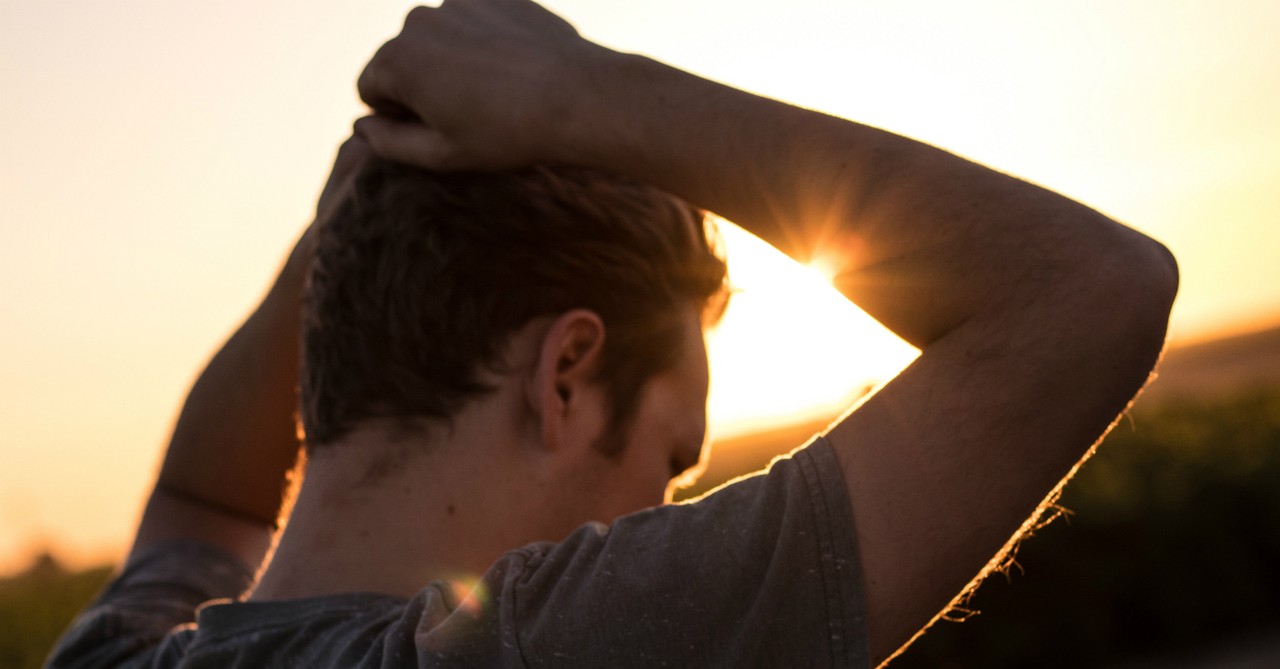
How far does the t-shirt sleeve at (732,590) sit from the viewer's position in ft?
4.90

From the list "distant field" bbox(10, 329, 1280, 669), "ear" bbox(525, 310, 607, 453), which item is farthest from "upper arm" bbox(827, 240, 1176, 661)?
"distant field" bbox(10, 329, 1280, 669)

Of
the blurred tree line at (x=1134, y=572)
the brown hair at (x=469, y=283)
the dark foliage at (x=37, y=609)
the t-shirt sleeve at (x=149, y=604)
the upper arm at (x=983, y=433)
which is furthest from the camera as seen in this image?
the blurred tree line at (x=1134, y=572)

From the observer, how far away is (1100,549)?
1069 centimetres

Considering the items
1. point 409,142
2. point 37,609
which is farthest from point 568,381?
point 37,609

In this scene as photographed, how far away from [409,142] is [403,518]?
1.97 ft

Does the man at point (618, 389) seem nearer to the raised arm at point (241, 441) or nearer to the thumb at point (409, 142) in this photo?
the thumb at point (409, 142)

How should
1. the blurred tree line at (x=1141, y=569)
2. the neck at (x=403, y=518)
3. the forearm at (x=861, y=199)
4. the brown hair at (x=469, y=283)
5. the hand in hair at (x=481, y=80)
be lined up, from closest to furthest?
the forearm at (x=861, y=199), the hand in hair at (x=481, y=80), the neck at (x=403, y=518), the brown hair at (x=469, y=283), the blurred tree line at (x=1141, y=569)

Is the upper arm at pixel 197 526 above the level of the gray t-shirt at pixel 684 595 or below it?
below

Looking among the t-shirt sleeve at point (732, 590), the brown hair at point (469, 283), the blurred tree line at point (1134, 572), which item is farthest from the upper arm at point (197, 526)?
the blurred tree line at point (1134, 572)

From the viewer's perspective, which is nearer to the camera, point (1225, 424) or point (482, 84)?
point (482, 84)

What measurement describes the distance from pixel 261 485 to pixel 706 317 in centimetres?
111

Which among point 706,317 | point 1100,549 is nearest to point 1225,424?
point 1100,549

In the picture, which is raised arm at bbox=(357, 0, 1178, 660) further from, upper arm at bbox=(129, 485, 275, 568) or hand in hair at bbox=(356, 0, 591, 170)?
upper arm at bbox=(129, 485, 275, 568)

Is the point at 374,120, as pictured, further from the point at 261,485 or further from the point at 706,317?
the point at 261,485
